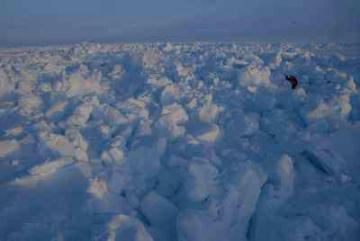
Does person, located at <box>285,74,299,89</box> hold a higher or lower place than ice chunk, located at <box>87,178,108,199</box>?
higher

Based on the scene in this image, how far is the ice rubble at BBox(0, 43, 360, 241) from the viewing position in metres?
3.21

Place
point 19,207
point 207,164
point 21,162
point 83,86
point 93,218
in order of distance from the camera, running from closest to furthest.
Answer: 1. point 93,218
2. point 19,207
3. point 207,164
4. point 21,162
5. point 83,86

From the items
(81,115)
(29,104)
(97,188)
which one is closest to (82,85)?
(29,104)

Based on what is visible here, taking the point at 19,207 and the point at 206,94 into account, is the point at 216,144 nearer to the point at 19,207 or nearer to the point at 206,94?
the point at 206,94

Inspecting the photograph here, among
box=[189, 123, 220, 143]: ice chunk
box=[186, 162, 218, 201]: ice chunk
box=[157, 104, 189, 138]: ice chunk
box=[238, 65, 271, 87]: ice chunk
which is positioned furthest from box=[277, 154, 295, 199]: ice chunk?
box=[238, 65, 271, 87]: ice chunk

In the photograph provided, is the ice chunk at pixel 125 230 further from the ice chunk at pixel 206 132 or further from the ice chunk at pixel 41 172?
the ice chunk at pixel 206 132

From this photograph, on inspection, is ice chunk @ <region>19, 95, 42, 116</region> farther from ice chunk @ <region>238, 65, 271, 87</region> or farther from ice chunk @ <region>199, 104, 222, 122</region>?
ice chunk @ <region>238, 65, 271, 87</region>

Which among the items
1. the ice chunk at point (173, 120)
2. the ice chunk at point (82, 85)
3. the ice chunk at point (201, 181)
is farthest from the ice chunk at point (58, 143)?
the ice chunk at point (82, 85)

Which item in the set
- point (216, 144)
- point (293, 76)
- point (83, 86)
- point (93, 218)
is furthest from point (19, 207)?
point (293, 76)

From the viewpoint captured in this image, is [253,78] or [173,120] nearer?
[173,120]

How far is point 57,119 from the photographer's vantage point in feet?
16.4

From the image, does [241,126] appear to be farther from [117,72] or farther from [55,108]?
[117,72]

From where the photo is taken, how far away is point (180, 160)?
3.94 metres

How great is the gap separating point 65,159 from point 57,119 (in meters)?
1.23
